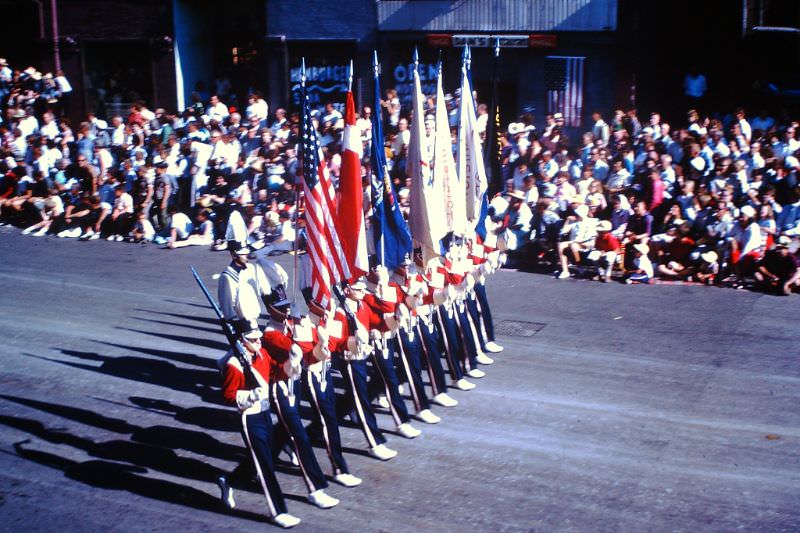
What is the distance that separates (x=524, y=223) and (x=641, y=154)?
267cm

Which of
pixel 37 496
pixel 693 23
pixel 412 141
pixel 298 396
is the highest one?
pixel 693 23

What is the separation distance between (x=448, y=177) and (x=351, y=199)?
96.1 inches

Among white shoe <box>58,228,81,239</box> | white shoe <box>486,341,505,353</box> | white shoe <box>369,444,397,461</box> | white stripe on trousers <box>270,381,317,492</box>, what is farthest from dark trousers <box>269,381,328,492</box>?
white shoe <box>58,228,81,239</box>

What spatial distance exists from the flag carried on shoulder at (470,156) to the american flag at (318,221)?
11.3ft

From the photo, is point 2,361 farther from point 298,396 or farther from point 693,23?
point 693,23

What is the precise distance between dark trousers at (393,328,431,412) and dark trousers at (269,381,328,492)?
202 cm

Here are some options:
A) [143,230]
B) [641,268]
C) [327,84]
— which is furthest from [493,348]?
[327,84]

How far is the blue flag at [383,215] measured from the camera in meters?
10.3

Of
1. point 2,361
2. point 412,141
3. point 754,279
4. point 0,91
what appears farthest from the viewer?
point 0,91

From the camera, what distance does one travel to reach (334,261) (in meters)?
9.07

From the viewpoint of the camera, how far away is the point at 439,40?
2248cm

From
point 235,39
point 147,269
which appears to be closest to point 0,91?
point 235,39

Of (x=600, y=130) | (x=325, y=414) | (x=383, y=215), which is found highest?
(x=600, y=130)

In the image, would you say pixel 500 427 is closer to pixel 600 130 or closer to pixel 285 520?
pixel 285 520
